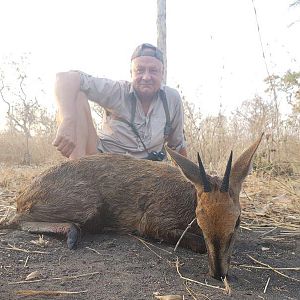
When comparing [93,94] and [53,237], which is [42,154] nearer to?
[93,94]

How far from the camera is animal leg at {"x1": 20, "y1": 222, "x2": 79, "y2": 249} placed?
347 centimetres

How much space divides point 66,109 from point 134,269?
2636 mm

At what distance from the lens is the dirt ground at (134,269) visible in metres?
2.54

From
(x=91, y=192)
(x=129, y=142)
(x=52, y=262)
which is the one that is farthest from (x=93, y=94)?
(x=52, y=262)

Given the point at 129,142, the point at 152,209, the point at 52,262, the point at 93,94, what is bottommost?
the point at 52,262

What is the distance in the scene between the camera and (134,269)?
293cm

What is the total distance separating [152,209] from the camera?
3838mm

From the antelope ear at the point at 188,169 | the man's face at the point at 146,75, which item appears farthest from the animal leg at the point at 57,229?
the man's face at the point at 146,75

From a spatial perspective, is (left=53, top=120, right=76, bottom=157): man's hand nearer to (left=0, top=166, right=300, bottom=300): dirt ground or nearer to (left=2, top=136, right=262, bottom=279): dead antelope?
(left=2, top=136, right=262, bottom=279): dead antelope

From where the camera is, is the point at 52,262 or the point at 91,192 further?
the point at 91,192

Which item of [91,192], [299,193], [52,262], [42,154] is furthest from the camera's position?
[42,154]

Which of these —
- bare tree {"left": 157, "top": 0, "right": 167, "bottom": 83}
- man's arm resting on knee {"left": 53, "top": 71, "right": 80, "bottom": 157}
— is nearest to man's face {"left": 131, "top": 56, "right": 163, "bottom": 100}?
man's arm resting on knee {"left": 53, "top": 71, "right": 80, "bottom": 157}

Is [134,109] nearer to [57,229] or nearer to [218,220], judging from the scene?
[57,229]

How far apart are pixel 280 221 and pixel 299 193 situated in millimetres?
545
